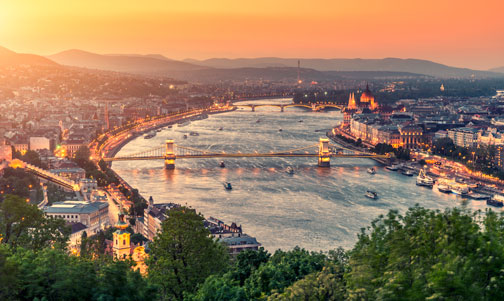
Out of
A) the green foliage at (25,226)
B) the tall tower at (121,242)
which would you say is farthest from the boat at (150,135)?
the green foliage at (25,226)

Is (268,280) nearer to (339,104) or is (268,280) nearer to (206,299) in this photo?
(206,299)

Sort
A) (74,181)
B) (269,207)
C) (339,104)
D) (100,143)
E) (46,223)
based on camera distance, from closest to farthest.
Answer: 1. (46,223)
2. (269,207)
3. (74,181)
4. (100,143)
5. (339,104)

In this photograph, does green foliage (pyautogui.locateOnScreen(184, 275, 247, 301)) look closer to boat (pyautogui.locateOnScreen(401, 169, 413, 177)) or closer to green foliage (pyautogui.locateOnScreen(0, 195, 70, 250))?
Answer: green foliage (pyautogui.locateOnScreen(0, 195, 70, 250))

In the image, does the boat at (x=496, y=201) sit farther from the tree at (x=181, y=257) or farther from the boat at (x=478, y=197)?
the tree at (x=181, y=257)

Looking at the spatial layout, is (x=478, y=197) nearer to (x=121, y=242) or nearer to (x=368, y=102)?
(x=121, y=242)

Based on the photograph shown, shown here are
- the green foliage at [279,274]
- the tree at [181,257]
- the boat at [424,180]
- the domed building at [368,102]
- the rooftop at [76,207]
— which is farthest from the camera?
the domed building at [368,102]

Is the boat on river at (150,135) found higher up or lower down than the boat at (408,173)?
lower down

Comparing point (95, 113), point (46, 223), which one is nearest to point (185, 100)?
point (95, 113)
